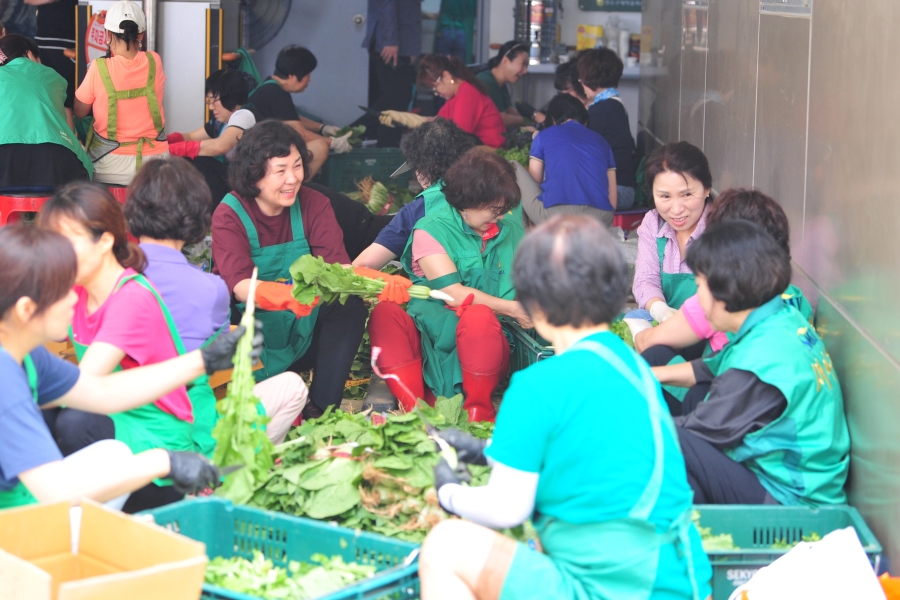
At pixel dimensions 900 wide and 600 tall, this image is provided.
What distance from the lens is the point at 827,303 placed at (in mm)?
3311

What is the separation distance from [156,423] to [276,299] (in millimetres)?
963

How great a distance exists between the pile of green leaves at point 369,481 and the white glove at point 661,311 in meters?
1.29

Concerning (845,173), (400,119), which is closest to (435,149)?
(845,173)

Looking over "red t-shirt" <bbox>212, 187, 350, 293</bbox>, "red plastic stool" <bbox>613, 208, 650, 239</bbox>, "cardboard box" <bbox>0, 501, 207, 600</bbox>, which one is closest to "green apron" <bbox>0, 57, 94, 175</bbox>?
"red t-shirt" <bbox>212, 187, 350, 293</bbox>

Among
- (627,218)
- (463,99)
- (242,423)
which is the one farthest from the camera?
Answer: (463,99)

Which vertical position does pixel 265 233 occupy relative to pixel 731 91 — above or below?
below

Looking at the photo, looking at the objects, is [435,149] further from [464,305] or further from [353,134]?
[353,134]

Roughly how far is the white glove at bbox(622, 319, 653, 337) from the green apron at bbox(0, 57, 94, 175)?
3.64 meters

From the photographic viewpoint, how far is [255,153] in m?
4.01

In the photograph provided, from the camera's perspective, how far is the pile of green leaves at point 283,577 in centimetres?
236

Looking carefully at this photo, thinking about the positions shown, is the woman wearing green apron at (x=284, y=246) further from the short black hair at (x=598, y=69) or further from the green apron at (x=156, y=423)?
the short black hair at (x=598, y=69)

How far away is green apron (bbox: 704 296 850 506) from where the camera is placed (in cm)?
272

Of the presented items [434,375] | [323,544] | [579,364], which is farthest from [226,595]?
[434,375]

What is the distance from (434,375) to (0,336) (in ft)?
7.57
